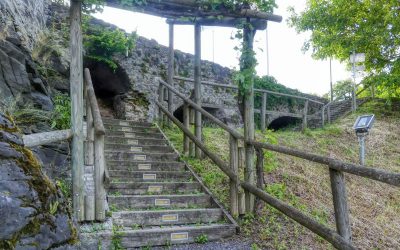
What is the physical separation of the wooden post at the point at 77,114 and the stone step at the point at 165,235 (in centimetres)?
36

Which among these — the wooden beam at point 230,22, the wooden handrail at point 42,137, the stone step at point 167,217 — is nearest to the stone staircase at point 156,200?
the stone step at point 167,217

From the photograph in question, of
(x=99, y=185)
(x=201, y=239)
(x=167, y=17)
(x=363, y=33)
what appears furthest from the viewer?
(x=363, y=33)

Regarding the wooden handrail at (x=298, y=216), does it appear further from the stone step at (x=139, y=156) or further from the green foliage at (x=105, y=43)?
the green foliage at (x=105, y=43)

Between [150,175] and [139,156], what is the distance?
0.61 m

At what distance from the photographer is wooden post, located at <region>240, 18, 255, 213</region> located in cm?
446

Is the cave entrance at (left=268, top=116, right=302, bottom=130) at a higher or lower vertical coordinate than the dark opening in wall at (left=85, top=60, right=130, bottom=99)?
lower

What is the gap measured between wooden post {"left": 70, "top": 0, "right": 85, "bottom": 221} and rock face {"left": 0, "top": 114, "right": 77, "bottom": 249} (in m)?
1.31

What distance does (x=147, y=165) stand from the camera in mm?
5297

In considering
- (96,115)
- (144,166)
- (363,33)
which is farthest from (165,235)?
(363,33)

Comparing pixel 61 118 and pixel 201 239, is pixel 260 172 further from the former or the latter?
pixel 61 118

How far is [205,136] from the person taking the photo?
690cm

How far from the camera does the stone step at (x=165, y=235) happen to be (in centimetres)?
354

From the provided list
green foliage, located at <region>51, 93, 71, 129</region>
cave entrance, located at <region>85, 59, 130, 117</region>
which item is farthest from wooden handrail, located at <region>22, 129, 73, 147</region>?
cave entrance, located at <region>85, 59, 130, 117</region>

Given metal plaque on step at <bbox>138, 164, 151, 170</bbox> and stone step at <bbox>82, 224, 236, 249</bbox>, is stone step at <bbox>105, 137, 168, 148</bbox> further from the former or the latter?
stone step at <bbox>82, 224, 236, 249</bbox>
